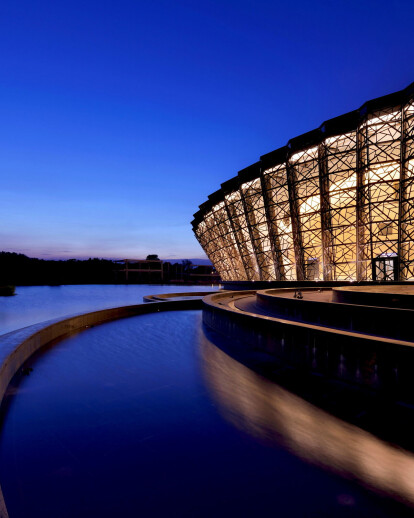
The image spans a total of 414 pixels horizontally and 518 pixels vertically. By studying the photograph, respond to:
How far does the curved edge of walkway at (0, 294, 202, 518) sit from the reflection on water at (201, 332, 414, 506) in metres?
2.83

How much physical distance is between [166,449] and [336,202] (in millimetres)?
24394

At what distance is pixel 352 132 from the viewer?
21.1 meters

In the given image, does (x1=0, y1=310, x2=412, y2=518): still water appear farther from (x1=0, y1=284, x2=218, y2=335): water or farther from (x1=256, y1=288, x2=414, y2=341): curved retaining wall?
(x1=0, y1=284, x2=218, y2=335): water

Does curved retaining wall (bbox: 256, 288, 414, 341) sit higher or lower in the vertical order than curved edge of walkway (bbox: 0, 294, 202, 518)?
higher

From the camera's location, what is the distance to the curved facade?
64.4 feet

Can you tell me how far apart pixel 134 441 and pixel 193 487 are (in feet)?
3.46

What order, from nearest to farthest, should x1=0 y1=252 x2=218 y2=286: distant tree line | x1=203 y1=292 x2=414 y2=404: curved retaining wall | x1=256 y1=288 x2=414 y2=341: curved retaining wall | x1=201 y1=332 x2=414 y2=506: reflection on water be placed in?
x1=201 y1=332 x2=414 y2=506: reflection on water
x1=203 y1=292 x2=414 y2=404: curved retaining wall
x1=256 y1=288 x2=414 y2=341: curved retaining wall
x1=0 y1=252 x2=218 y2=286: distant tree line

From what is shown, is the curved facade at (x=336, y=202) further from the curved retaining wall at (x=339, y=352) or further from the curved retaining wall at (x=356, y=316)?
the curved retaining wall at (x=339, y=352)

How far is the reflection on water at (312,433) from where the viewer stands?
289 cm

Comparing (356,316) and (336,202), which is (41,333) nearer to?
(356,316)

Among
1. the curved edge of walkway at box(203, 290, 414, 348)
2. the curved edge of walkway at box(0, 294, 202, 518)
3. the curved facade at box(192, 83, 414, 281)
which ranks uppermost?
the curved facade at box(192, 83, 414, 281)

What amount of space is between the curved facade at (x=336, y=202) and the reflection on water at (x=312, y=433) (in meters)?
18.8

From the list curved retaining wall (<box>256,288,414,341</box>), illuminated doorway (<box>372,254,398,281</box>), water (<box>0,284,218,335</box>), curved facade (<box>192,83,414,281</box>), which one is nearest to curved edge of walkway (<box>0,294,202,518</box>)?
water (<box>0,284,218,335</box>)

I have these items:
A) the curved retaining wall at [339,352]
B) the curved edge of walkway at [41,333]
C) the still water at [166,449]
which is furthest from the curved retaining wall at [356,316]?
the curved edge of walkway at [41,333]
